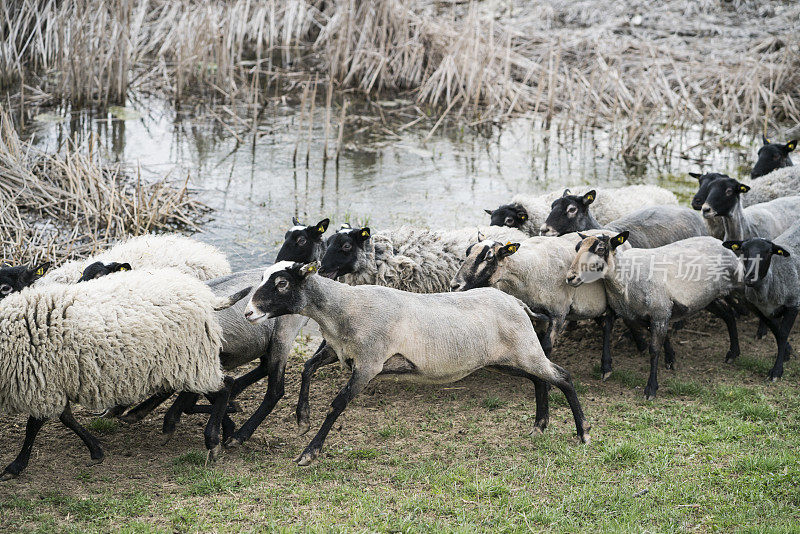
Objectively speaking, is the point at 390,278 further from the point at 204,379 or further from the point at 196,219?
the point at 196,219

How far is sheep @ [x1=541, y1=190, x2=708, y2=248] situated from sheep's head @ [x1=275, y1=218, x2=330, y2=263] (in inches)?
97.9

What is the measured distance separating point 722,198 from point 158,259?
18.7 feet

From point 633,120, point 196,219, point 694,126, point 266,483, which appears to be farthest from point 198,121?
point 266,483

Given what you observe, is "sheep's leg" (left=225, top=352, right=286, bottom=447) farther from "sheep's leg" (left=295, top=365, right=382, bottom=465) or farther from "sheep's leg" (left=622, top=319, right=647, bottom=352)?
"sheep's leg" (left=622, top=319, right=647, bottom=352)

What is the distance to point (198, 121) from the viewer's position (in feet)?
48.1

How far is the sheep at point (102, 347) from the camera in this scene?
5434 millimetres

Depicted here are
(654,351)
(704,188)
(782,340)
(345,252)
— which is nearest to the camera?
(654,351)

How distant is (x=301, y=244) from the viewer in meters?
7.37

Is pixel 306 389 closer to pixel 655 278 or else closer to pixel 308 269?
pixel 308 269

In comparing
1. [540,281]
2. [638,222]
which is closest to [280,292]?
[540,281]

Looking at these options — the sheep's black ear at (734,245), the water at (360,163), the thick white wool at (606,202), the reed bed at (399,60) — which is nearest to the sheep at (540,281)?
the sheep's black ear at (734,245)

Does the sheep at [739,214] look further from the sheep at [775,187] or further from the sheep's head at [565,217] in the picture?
the sheep's head at [565,217]

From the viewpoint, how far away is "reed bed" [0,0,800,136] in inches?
558

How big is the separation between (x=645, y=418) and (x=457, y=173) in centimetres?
725
